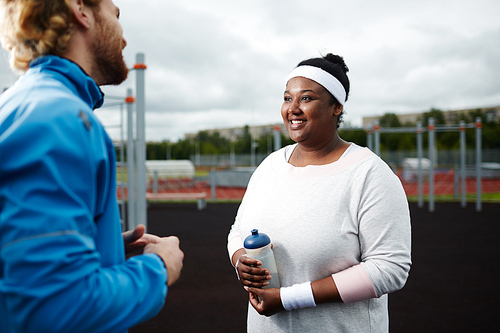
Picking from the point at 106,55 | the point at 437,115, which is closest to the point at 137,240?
the point at 106,55

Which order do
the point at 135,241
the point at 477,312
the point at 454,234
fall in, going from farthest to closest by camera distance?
the point at 454,234
the point at 477,312
the point at 135,241

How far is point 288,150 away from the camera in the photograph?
214 cm

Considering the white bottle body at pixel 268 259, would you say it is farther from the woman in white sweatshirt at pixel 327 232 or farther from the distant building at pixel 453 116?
the distant building at pixel 453 116

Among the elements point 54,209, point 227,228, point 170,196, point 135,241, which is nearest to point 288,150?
point 135,241

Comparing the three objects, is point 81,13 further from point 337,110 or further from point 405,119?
point 405,119

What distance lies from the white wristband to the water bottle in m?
0.09

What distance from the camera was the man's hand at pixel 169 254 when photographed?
1.02m

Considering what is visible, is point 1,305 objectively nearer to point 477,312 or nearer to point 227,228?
point 477,312

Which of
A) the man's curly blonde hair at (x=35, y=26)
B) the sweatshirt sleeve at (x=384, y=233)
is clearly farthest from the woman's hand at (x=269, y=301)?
the man's curly blonde hair at (x=35, y=26)

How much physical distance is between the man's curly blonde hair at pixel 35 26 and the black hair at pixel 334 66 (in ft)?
4.08

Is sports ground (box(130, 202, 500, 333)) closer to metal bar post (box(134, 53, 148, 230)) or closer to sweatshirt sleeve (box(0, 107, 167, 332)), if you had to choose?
metal bar post (box(134, 53, 148, 230))

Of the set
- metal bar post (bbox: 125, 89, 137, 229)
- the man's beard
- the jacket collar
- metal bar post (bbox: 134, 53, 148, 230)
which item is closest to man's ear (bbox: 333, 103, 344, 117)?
the man's beard

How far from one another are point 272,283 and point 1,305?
43.3 inches

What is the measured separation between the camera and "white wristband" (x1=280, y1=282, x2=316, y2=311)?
158cm
